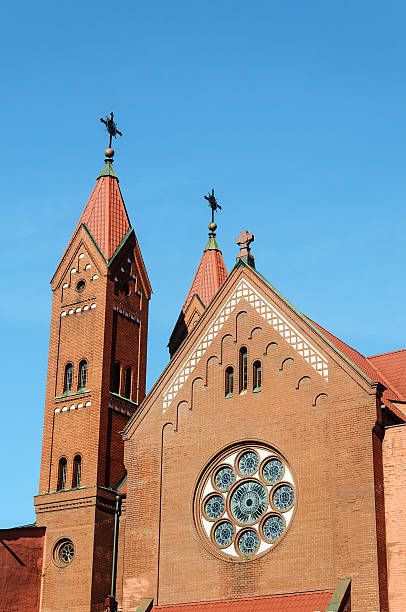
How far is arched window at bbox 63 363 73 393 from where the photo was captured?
137ft

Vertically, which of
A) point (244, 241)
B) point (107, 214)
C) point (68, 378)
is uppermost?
point (107, 214)

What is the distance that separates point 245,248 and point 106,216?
890 cm

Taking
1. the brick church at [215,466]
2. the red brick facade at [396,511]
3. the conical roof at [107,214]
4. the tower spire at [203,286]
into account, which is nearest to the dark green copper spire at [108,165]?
the conical roof at [107,214]

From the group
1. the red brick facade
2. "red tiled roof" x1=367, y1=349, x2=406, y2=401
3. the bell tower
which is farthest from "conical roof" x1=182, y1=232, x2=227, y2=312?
the red brick facade

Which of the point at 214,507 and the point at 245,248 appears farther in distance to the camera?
the point at 245,248

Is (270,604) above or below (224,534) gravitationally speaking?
below

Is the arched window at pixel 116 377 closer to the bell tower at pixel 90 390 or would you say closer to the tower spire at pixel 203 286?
the bell tower at pixel 90 390

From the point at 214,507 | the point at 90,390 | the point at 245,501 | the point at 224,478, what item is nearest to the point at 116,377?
the point at 90,390

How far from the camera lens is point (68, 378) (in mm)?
42062

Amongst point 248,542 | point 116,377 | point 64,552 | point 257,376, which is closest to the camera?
point 248,542

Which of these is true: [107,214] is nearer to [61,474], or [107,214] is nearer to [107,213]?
[107,213]

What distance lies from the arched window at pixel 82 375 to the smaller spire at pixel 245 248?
8.36 meters

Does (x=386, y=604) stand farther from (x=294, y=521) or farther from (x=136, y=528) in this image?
(x=136, y=528)

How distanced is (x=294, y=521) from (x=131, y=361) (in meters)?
13.0
